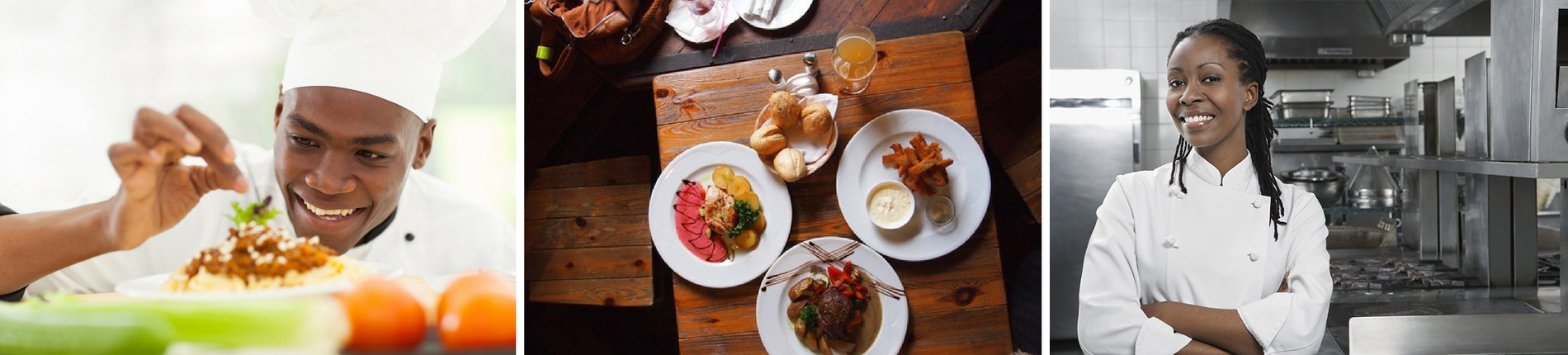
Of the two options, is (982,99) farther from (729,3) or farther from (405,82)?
(405,82)

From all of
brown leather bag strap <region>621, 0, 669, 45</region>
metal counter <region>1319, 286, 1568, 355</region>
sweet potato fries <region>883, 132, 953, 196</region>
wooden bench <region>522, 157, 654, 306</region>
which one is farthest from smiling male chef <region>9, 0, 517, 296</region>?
metal counter <region>1319, 286, 1568, 355</region>

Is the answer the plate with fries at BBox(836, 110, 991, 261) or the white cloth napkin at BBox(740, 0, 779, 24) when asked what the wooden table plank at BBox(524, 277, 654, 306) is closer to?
the plate with fries at BBox(836, 110, 991, 261)

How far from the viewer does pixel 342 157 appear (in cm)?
257

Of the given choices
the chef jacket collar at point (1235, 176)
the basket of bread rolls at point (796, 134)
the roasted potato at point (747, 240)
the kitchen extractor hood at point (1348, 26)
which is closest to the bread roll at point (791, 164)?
the basket of bread rolls at point (796, 134)

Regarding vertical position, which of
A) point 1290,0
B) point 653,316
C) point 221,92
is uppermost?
point 1290,0

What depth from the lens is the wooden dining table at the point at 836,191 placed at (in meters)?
2.49

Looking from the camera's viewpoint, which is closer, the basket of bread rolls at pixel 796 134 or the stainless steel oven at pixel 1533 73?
the stainless steel oven at pixel 1533 73

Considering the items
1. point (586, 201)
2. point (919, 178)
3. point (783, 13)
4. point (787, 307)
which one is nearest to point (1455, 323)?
point (919, 178)

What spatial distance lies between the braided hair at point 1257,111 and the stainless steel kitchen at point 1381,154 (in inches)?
0.5

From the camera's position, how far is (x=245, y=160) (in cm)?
266

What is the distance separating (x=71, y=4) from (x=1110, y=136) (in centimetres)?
350

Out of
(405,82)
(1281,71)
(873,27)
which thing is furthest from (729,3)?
(1281,71)

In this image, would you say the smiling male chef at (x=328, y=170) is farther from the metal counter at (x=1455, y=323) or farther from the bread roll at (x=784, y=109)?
the metal counter at (x=1455, y=323)

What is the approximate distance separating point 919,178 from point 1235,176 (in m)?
0.90
